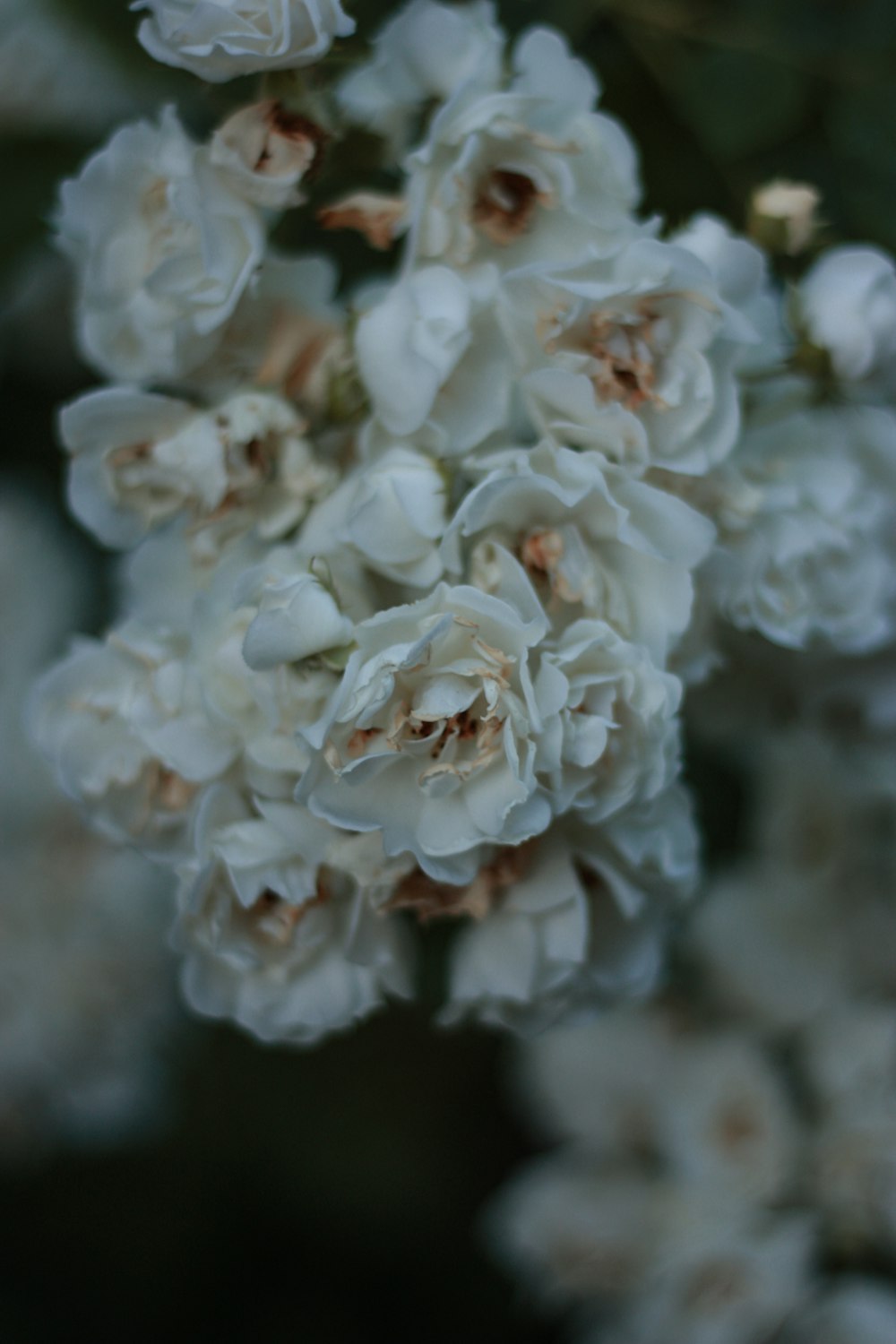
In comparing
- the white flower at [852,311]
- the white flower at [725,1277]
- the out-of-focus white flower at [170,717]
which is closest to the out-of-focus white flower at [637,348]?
the white flower at [852,311]

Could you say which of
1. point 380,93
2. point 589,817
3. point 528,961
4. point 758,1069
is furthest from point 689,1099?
point 380,93

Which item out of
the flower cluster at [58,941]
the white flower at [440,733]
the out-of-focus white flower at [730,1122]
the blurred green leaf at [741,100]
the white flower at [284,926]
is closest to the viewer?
the white flower at [440,733]

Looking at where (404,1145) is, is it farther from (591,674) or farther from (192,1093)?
(591,674)

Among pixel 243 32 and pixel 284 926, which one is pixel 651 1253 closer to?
pixel 284 926

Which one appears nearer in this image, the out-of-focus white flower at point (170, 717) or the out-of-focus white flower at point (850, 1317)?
the out-of-focus white flower at point (170, 717)

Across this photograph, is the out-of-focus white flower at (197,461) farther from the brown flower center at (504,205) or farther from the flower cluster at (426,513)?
the brown flower center at (504,205)

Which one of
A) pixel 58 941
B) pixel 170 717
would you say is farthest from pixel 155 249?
pixel 58 941
